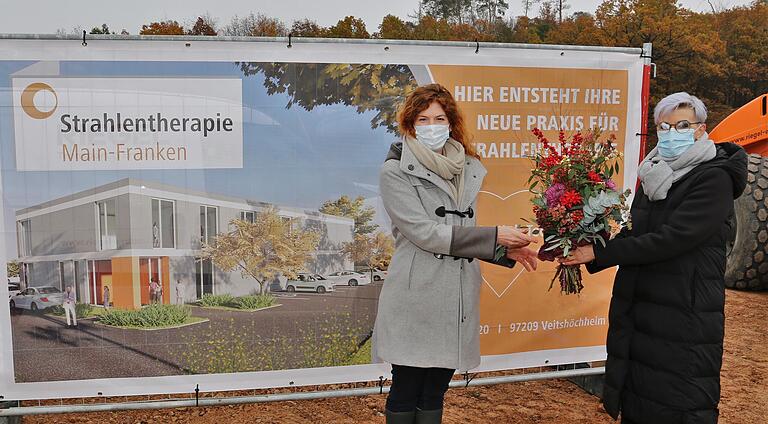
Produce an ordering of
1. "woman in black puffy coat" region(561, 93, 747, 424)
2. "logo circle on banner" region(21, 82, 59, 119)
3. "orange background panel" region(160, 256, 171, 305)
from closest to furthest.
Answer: "woman in black puffy coat" region(561, 93, 747, 424) → "logo circle on banner" region(21, 82, 59, 119) → "orange background panel" region(160, 256, 171, 305)

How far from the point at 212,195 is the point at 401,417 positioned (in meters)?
1.63

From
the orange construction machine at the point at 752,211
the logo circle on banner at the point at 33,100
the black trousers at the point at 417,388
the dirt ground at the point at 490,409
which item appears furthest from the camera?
the orange construction machine at the point at 752,211

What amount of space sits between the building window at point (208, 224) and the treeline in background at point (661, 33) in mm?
24897

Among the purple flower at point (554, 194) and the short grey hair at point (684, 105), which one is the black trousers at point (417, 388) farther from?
the short grey hair at point (684, 105)

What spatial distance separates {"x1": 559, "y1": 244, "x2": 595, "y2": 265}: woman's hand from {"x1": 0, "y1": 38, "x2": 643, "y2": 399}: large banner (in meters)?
1.06

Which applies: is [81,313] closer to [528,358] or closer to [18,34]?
[18,34]

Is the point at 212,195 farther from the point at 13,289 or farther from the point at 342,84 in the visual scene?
the point at 13,289

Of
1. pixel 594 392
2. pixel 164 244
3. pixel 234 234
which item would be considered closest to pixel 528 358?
pixel 594 392

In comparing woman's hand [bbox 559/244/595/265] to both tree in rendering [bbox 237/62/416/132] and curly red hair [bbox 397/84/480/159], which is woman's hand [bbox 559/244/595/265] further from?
tree in rendering [bbox 237/62/416/132]

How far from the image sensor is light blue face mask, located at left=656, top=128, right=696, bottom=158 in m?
2.65

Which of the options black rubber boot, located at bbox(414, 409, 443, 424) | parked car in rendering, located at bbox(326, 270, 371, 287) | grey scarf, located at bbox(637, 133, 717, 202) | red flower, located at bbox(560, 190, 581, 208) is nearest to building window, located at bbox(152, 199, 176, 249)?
parked car in rendering, located at bbox(326, 270, 371, 287)

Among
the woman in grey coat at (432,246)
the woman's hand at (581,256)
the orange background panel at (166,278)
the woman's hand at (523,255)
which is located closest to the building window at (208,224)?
the orange background panel at (166,278)

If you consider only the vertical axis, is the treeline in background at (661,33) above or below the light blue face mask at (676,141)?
above

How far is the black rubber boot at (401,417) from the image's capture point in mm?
2781
